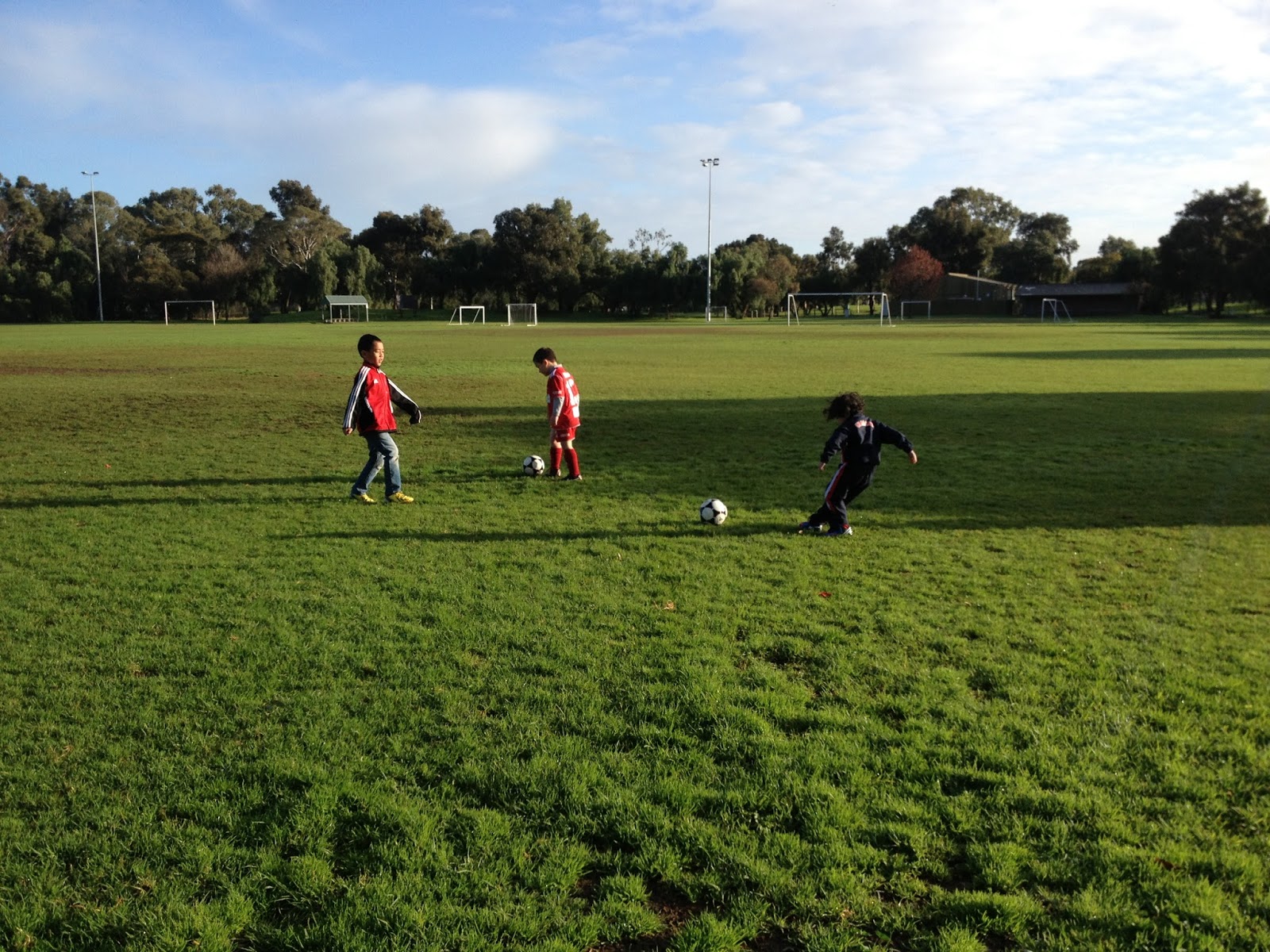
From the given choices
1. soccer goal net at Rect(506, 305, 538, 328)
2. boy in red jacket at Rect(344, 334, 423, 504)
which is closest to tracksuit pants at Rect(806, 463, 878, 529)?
boy in red jacket at Rect(344, 334, 423, 504)

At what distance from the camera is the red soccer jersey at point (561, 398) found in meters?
10.5

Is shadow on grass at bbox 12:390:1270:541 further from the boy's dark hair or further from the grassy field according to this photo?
the boy's dark hair

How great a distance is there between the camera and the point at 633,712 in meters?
4.82

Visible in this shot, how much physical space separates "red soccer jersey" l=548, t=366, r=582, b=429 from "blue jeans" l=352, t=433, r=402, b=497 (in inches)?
73.3

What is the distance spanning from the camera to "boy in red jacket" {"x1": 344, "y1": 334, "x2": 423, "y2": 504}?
9.84 metres

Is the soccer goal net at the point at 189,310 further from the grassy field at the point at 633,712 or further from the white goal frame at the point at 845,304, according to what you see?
the grassy field at the point at 633,712

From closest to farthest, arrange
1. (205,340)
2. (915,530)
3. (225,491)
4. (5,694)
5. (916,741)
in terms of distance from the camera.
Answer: (916,741), (5,694), (915,530), (225,491), (205,340)

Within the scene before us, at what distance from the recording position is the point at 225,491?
416 inches

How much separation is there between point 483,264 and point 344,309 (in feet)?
50.5

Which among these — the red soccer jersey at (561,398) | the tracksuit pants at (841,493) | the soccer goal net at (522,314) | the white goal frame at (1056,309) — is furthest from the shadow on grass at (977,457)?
the white goal frame at (1056,309)

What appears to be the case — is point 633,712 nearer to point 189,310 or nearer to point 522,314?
point 522,314

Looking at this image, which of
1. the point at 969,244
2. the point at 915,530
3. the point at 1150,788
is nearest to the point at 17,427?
the point at 915,530

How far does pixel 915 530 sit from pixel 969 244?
4504 inches

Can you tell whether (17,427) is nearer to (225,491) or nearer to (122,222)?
(225,491)
